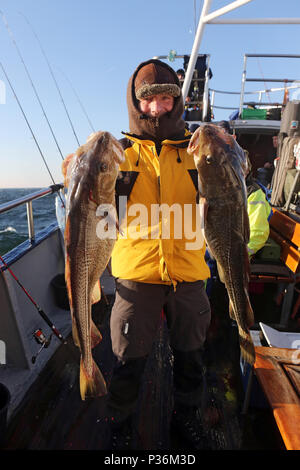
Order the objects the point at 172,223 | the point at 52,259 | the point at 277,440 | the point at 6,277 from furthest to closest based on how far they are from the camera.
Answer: the point at 52,259, the point at 6,277, the point at 277,440, the point at 172,223

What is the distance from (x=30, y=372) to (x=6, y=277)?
1.18 m

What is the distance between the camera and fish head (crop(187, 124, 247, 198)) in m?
1.81

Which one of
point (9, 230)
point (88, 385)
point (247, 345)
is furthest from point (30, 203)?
point (9, 230)

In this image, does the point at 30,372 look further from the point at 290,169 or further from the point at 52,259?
the point at 290,169

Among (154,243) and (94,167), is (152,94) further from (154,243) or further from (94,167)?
(154,243)

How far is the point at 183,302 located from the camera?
2.35 metres

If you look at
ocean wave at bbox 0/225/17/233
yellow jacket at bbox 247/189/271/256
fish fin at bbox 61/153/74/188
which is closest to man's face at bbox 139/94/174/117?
fish fin at bbox 61/153/74/188

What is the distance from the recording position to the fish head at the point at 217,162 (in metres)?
1.81

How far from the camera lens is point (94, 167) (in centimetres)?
174

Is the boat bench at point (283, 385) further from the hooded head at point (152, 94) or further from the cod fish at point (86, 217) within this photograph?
the hooded head at point (152, 94)

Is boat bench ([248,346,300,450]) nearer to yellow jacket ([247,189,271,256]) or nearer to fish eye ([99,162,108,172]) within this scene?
yellow jacket ([247,189,271,256])

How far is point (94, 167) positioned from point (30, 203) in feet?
8.31

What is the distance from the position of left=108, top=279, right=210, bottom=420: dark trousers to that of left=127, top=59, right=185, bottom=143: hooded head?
4.29ft
